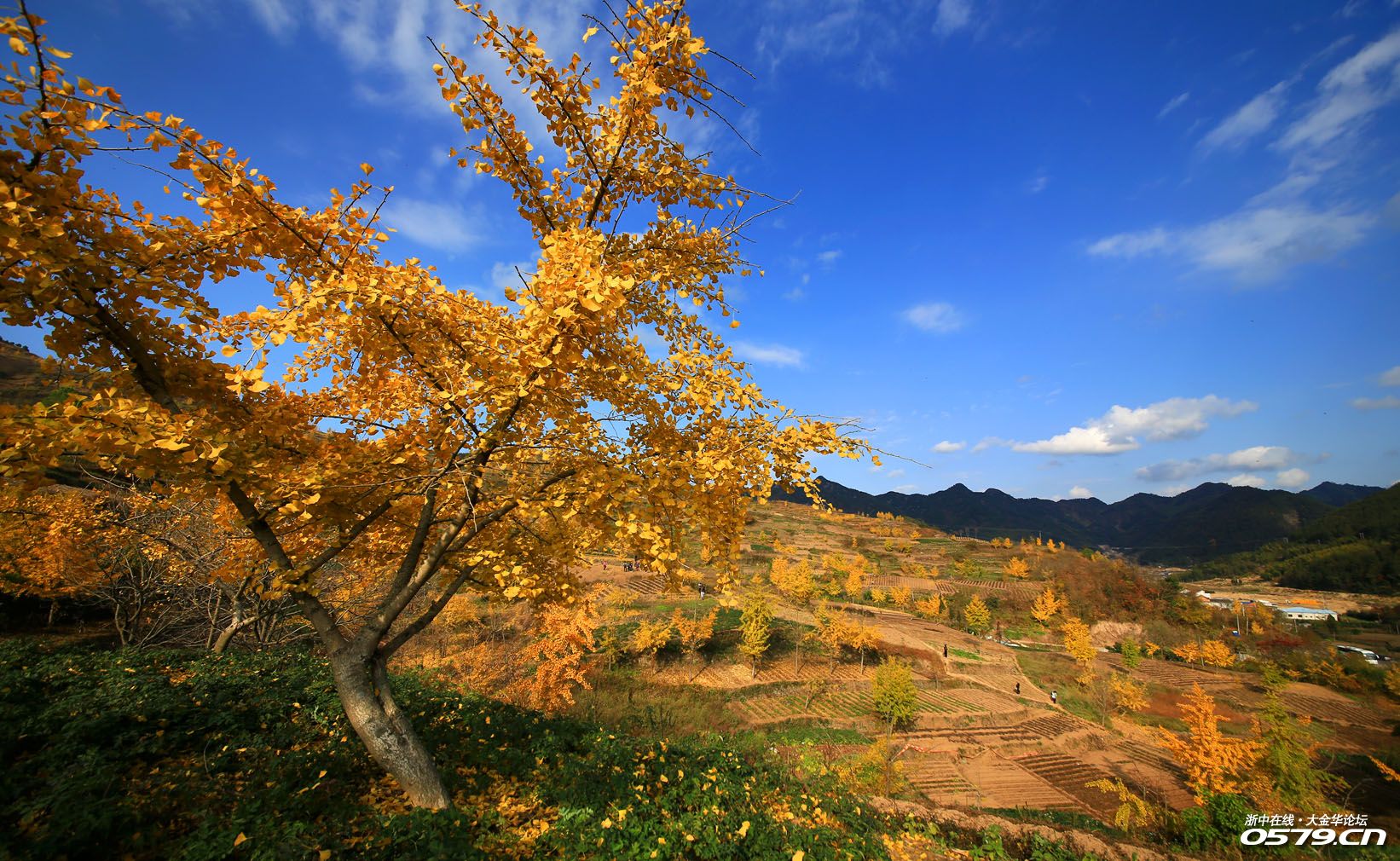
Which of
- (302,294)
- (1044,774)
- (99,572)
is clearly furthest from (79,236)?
(1044,774)

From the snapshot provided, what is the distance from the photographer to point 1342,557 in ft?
370

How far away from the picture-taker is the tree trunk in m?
4.70

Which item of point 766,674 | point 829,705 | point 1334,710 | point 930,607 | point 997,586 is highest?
point 997,586

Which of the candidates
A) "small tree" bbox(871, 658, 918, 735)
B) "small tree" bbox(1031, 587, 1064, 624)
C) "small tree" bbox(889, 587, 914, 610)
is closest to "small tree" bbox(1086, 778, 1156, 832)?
"small tree" bbox(871, 658, 918, 735)

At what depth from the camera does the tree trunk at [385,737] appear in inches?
185

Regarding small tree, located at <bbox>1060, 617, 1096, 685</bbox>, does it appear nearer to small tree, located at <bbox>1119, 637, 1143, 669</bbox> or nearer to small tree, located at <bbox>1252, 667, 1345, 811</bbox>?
small tree, located at <bbox>1119, 637, 1143, 669</bbox>

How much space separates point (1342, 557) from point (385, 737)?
613 ft

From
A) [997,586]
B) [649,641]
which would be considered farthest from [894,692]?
[997,586]

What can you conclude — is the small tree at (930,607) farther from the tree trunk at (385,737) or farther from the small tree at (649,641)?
the tree trunk at (385,737)

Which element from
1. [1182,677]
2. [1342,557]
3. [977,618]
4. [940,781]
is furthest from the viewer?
[1342,557]

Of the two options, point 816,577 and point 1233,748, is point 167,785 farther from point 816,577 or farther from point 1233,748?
point 816,577

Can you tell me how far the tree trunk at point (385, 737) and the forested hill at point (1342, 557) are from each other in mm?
171937

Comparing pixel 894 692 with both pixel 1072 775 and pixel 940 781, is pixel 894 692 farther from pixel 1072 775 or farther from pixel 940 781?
pixel 1072 775

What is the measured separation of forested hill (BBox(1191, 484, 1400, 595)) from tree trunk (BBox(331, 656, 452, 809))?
17194 cm
